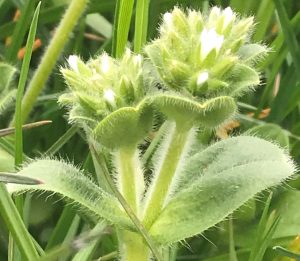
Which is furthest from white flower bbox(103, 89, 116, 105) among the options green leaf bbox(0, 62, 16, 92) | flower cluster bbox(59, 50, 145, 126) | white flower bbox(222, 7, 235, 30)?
green leaf bbox(0, 62, 16, 92)

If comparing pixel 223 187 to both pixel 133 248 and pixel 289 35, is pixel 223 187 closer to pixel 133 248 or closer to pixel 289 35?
pixel 133 248

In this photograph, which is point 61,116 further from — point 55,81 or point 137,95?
point 137,95

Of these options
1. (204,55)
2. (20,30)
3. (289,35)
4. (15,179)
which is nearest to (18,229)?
(15,179)

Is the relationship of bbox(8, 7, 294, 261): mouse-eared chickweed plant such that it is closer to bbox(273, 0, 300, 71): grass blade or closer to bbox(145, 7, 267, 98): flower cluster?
bbox(145, 7, 267, 98): flower cluster

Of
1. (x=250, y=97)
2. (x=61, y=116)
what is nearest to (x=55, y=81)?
(x=61, y=116)

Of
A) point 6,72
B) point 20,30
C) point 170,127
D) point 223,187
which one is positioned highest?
point 20,30
